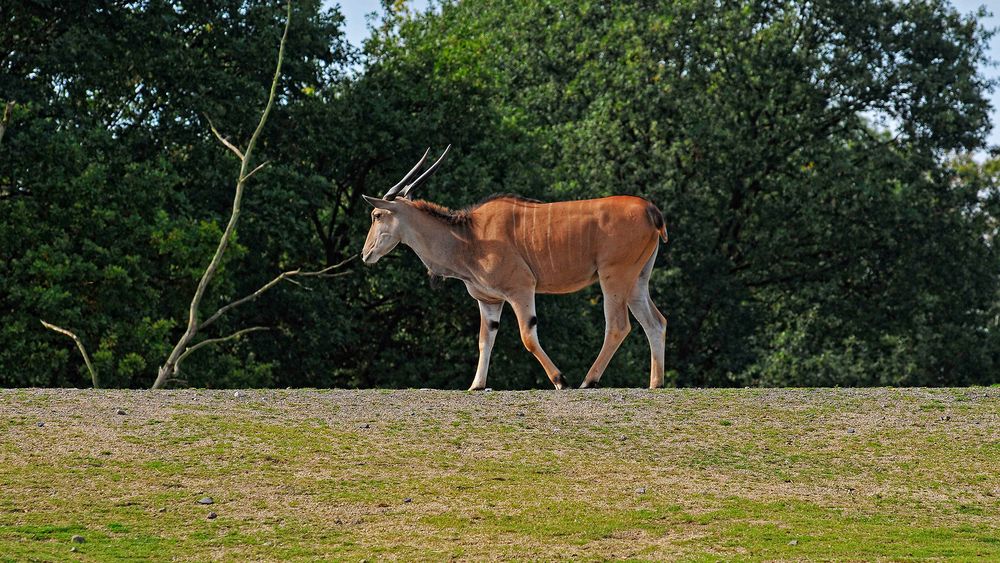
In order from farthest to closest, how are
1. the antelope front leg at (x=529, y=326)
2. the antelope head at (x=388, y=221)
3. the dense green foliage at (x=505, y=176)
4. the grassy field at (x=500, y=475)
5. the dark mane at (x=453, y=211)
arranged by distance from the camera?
the dense green foliage at (x=505, y=176) → the antelope head at (x=388, y=221) → the dark mane at (x=453, y=211) → the antelope front leg at (x=529, y=326) → the grassy field at (x=500, y=475)

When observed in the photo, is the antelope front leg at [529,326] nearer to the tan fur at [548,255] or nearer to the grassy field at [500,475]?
the tan fur at [548,255]

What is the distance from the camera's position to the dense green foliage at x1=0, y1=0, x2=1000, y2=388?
29.3 meters

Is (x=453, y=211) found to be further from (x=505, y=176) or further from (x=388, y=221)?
(x=505, y=176)

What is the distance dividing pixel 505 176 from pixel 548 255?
57.0ft

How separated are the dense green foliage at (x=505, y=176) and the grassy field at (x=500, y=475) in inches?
509

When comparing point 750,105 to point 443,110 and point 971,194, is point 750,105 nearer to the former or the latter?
point 971,194

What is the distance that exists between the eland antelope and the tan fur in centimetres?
1

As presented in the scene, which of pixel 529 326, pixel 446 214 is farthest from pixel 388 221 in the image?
pixel 529 326

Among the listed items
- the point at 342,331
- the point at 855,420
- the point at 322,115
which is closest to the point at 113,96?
the point at 322,115

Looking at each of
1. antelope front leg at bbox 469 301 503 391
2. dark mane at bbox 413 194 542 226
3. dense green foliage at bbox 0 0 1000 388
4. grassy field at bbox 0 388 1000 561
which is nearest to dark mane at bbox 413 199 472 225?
dark mane at bbox 413 194 542 226

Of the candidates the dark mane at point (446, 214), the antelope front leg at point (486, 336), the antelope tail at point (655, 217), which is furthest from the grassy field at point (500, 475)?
the dark mane at point (446, 214)

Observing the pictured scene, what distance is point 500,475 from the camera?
45.3 feet

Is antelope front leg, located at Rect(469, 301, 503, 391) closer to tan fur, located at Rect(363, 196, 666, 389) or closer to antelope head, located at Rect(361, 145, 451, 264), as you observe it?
tan fur, located at Rect(363, 196, 666, 389)

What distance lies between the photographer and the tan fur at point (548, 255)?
1844 cm
